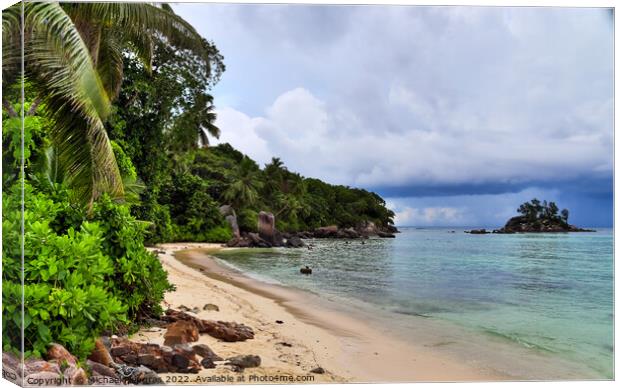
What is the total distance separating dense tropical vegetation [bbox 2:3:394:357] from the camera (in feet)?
12.1

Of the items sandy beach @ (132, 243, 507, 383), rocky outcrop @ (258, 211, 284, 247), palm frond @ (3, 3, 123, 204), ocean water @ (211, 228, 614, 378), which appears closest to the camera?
palm frond @ (3, 3, 123, 204)

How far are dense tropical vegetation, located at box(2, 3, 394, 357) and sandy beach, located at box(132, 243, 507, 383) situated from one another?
2.56 ft

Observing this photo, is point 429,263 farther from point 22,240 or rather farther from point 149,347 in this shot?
point 22,240

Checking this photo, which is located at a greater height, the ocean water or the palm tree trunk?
the palm tree trunk

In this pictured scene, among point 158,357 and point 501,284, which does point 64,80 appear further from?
point 501,284

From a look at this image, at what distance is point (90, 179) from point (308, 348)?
7.37ft

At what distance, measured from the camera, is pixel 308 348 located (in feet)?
15.4

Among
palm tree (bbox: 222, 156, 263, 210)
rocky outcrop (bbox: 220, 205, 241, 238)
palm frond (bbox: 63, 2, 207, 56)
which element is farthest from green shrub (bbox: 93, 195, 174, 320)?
rocky outcrop (bbox: 220, 205, 241, 238)

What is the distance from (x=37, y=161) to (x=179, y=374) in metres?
2.12

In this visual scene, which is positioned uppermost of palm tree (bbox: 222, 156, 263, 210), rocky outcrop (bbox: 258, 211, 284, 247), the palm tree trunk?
the palm tree trunk

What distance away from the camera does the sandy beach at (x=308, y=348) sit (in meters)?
4.02

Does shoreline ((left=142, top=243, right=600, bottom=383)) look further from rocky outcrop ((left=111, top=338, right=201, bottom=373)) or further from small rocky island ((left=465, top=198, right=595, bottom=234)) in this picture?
small rocky island ((left=465, top=198, right=595, bottom=234))

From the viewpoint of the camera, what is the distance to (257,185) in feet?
19.1

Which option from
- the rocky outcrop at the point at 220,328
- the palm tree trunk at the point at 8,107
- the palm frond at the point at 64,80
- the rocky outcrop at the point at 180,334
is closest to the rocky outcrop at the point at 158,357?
the rocky outcrop at the point at 180,334
